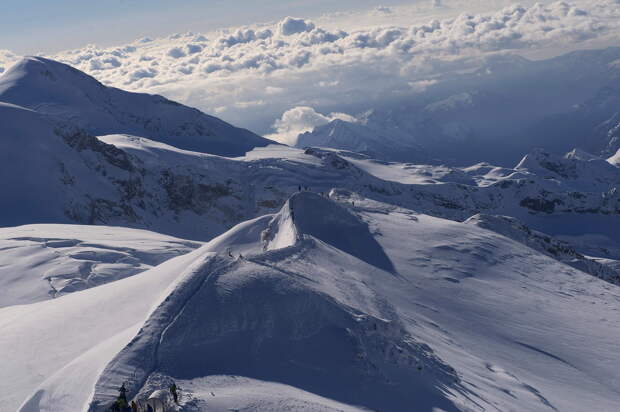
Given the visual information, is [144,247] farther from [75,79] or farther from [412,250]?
[75,79]

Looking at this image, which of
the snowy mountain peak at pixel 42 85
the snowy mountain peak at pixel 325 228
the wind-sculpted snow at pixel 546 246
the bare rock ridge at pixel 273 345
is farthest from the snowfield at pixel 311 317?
the snowy mountain peak at pixel 42 85

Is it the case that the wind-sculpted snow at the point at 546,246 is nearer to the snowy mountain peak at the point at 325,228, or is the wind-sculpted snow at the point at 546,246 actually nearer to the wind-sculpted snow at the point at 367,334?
the wind-sculpted snow at the point at 367,334

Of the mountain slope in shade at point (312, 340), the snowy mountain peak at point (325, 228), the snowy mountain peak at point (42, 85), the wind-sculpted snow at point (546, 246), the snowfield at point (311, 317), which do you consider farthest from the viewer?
the snowy mountain peak at point (42, 85)

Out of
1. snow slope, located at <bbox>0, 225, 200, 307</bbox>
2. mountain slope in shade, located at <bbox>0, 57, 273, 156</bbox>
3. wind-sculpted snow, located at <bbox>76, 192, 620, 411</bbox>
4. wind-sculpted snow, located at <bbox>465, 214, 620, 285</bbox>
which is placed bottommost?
wind-sculpted snow, located at <bbox>465, 214, 620, 285</bbox>

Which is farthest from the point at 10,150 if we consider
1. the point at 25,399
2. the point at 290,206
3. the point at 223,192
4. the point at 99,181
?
the point at 25,399

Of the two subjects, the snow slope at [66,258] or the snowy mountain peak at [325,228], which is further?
the snow slope at [66,258]

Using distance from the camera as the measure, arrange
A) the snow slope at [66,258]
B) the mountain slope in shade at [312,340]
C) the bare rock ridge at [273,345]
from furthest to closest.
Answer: the snow slope at [66,258]
the bare rock ridge at [273,345]
the mountain slope in shade at [312,340]

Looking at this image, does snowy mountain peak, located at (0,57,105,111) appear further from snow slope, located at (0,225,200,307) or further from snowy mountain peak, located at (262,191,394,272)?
snowy mountain peak, located at (262,191,394,272)

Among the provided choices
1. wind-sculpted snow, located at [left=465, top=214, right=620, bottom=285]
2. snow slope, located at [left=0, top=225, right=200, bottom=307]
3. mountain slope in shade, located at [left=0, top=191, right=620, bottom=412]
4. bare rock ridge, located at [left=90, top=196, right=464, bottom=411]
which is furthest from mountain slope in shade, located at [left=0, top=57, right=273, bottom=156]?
bare rock ridge, located at [left=90, top=196, right=464, bottom=411]
